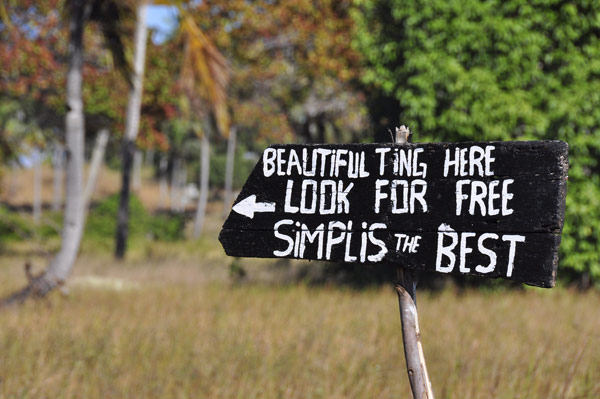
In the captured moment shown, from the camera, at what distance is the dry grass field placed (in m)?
4.15

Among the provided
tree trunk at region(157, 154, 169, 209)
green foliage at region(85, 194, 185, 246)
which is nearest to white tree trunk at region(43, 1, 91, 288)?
green foliage at region(85, 194, 185, 246)

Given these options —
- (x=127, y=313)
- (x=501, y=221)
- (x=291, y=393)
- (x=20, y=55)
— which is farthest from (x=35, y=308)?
(x=20, y=55)

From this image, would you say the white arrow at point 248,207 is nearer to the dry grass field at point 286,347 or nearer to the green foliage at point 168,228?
the dry grass field at point 286,347

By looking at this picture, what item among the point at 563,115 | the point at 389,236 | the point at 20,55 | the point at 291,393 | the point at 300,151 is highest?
the point at 20,55

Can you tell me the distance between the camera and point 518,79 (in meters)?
8.55

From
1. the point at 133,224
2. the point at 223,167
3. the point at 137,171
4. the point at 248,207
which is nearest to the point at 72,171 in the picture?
the point at 248,207

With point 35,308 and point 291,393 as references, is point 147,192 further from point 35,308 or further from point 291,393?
point 291,393

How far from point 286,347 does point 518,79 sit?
17.8ft

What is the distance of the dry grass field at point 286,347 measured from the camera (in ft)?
13.6

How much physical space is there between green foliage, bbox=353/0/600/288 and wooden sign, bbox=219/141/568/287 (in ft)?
20.3

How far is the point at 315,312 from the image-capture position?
6.97m

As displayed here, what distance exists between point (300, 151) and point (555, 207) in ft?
3.47

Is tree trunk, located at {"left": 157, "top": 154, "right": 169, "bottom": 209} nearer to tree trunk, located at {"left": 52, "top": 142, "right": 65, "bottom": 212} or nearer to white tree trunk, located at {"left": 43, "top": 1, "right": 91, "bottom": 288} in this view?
tree trunk, located at {"left": 52, "top": 142, "right": 65, "bottom": 212}

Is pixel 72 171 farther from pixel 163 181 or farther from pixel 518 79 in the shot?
pixel 163 181
